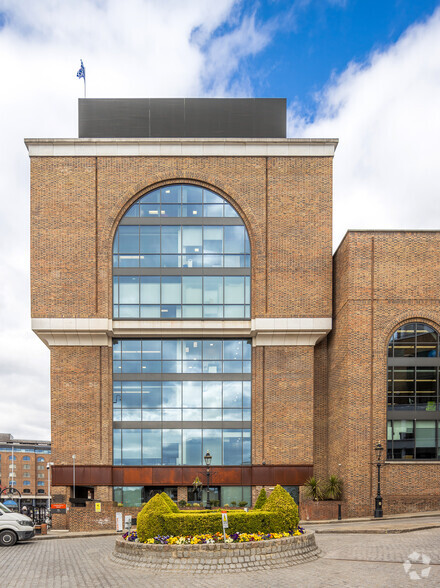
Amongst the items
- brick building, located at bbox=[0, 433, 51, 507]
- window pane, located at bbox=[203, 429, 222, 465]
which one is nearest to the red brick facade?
window pane, located at bbox=[203, 429, 222, 465]

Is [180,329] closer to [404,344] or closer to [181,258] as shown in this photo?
[181,258]

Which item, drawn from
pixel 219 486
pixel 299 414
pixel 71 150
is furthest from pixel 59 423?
pixel 71 150

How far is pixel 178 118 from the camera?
38.1m

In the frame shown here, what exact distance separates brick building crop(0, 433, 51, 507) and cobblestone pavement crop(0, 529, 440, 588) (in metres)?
116

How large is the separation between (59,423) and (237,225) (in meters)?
16.5

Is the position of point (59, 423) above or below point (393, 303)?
below

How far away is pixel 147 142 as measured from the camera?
36.5 meters

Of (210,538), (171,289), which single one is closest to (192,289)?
(171,289)

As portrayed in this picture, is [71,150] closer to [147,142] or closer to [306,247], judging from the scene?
[147,142]

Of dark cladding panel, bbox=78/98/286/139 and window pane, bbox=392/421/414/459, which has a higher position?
dark cladding panel, bbox=78/98/286/139

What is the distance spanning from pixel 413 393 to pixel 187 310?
1419 cm

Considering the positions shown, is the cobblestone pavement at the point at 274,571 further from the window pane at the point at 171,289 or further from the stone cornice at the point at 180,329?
the window pane at the point at 171,289

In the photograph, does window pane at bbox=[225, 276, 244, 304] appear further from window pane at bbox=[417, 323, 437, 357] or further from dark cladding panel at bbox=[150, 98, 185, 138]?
window pane at bbox=[417, 323, 437, 357]

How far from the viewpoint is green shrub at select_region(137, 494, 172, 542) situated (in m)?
17.5
